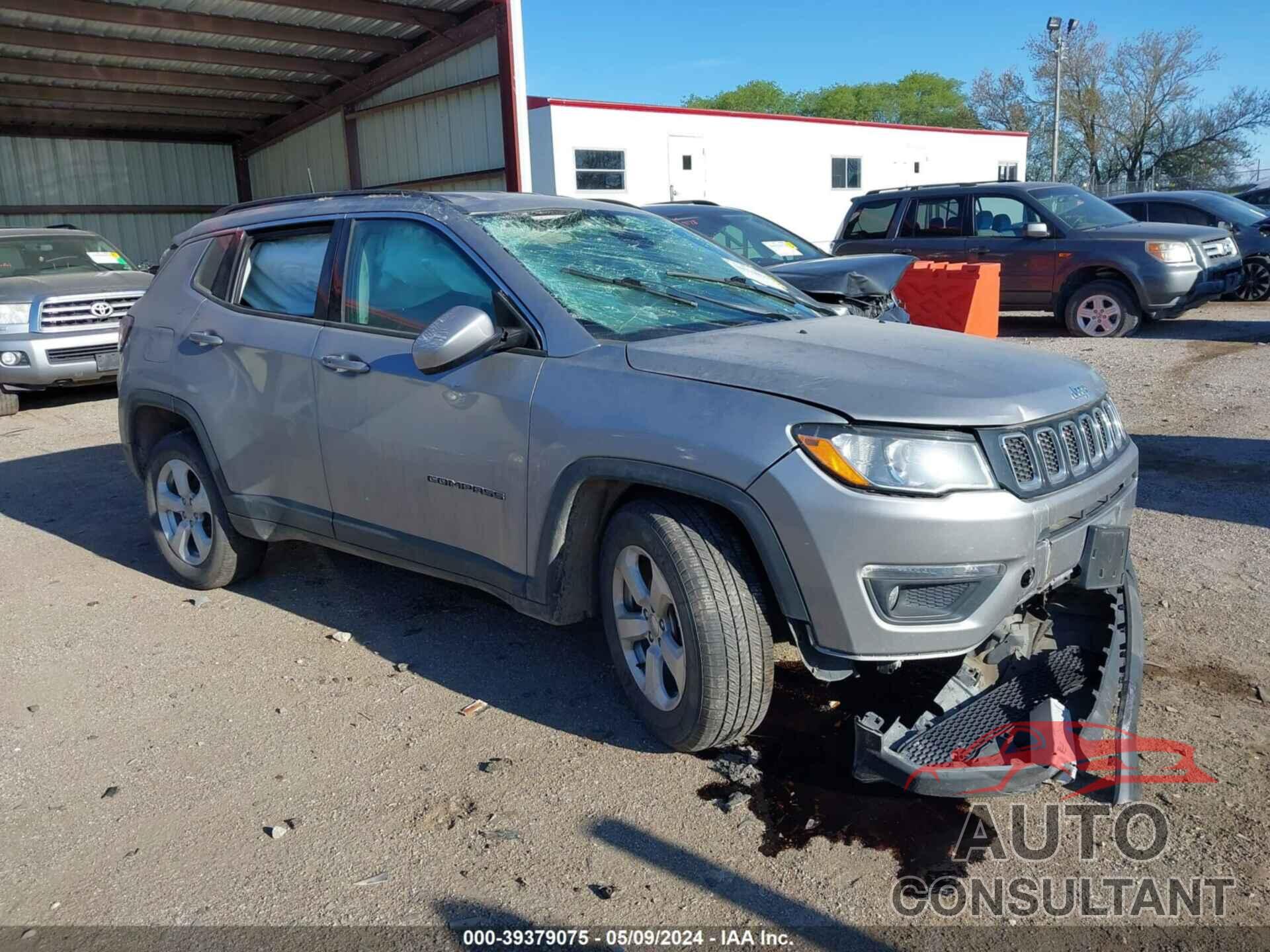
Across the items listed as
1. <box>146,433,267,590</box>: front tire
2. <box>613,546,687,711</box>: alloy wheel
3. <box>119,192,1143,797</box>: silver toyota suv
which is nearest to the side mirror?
<box>119,192,1143,797</box>: silver toyota suv

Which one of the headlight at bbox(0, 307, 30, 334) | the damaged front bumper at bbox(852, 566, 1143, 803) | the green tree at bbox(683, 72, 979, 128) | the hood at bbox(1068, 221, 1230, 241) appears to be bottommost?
the damaged front bumper at bbox(852, 566, 1143, 803)

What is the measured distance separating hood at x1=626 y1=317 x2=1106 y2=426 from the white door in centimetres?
2148

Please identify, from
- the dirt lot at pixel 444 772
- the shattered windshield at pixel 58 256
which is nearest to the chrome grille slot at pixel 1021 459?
the dirt lot at pixel 444 772

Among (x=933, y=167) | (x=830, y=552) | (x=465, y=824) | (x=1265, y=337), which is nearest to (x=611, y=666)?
(x=465, y=824)

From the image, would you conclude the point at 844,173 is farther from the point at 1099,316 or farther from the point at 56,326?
the point at 56,326

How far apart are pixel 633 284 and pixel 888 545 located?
1607 millimetres

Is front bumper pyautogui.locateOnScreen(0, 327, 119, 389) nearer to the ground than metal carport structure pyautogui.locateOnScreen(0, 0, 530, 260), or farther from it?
nearer to the ground

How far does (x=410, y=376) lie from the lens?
12.8ft

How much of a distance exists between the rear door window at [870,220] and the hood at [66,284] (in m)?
8.38

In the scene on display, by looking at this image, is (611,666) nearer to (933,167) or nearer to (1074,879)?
(1074,879)

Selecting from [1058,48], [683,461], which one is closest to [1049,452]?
[683,461]

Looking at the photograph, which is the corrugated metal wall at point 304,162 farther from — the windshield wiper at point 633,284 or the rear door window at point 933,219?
the windshield wiper at point 633,284

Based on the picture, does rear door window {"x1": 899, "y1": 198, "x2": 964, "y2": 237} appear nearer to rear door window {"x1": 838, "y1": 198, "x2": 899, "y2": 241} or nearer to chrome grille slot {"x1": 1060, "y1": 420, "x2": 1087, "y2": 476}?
rear door window {"x1": 838, "y1": 198, "x2": 899, "y2": 241}

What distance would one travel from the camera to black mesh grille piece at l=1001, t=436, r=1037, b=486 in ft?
9.75
